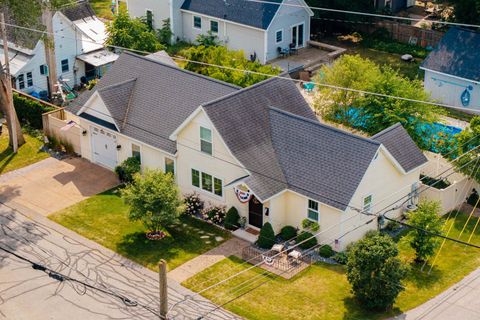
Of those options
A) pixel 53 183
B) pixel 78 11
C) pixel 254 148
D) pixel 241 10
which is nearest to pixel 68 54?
pixel 78 11

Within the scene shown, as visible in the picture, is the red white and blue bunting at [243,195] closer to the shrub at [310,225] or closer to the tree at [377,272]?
the shrub at [310,225]

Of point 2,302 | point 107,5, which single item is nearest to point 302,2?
point 107,5

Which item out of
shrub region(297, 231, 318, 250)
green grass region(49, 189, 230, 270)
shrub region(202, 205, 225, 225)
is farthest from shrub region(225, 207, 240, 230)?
shrub region(297, 231, 318, 250)

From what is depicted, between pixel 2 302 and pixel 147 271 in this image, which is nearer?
pixel 2 302

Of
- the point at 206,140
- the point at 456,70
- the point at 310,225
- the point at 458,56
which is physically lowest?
the point at 310,225

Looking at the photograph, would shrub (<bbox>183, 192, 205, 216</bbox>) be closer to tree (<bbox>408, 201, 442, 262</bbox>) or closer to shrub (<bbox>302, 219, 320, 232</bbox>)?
shrub (<bbox>302, 219, 320, 232</bbox>)

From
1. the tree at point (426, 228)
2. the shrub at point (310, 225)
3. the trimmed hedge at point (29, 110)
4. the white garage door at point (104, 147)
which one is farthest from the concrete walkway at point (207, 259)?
the trimmed hedge at point (29, 110)

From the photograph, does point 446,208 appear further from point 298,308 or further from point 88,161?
point 88,161

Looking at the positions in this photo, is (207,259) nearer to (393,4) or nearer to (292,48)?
(292,48)
